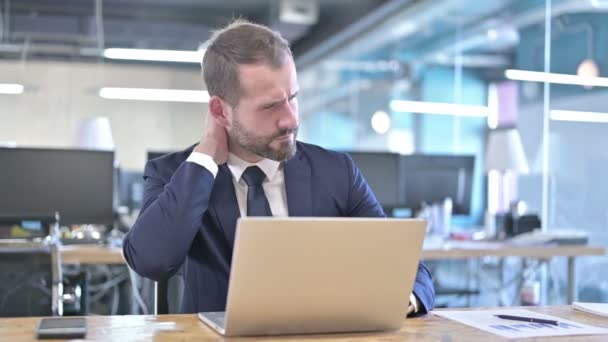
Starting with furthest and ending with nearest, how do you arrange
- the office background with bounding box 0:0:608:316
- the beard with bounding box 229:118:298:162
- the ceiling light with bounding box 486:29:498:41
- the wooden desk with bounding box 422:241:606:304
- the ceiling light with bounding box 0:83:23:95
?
the ceiling light with bounding box 0:83:23:95 → the ceiling light with bounding box 486:29:498:41 → the office background with bounding box 0:0:608:316 → the wooden desk with bounding box 422:241:606:304 → the beard with bounding box 229:118:298:162

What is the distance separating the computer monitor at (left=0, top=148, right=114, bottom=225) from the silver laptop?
7.85 feet

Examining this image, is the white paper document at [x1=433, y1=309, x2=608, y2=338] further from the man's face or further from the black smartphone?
the black smartphone

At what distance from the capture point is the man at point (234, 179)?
5.02 feet

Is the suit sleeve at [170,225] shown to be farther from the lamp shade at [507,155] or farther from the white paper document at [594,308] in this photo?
the lamp shade at [507,155]

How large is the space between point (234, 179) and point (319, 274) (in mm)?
597

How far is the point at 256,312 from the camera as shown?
44.9 inches

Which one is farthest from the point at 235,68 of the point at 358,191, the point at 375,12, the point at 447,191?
the point at 375,12

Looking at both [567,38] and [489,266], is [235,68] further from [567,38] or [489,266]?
[489,266]

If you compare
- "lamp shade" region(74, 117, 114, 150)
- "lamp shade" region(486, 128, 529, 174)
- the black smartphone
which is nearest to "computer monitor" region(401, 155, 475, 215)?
"lamp shade" region(486, 128, 529, 174)

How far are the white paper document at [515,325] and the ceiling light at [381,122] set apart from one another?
6931 millimetres

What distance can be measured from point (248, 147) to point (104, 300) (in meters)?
3.21

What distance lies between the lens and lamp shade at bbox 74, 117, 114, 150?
4.56 meters

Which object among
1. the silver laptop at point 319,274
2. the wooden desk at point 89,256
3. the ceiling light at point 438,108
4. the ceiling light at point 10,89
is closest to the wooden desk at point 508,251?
the wooden desk at point 89,256

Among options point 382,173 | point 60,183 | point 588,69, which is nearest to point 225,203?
point 60,183
